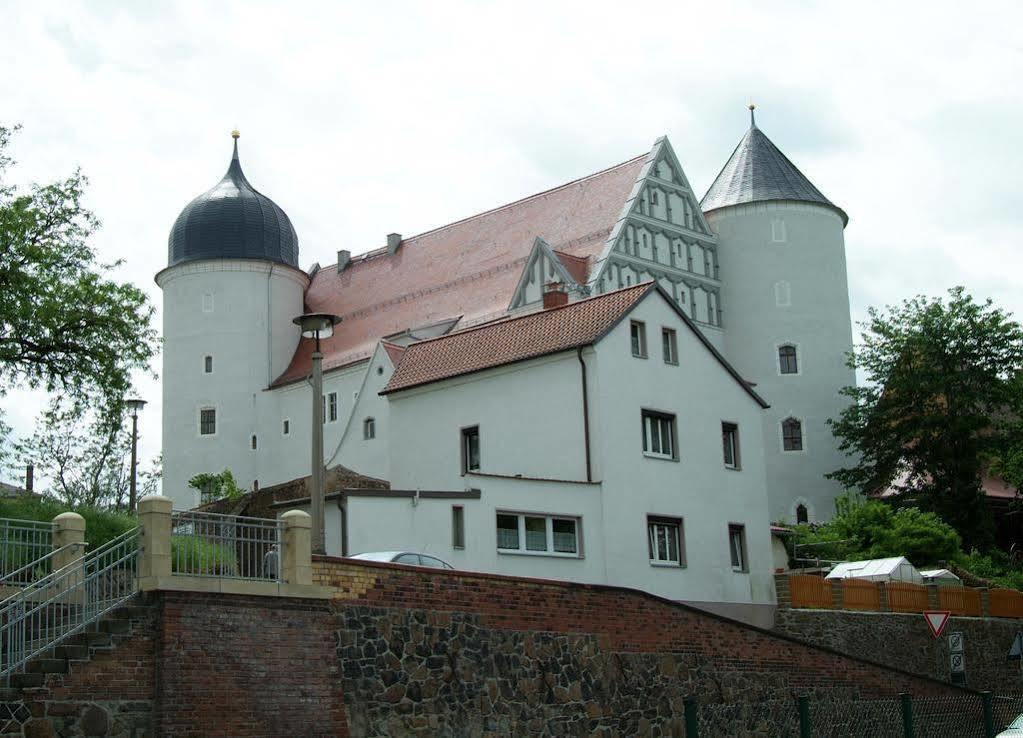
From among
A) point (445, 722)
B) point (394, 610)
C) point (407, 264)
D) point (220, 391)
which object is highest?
point (407, 264)

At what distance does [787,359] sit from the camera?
194 ft

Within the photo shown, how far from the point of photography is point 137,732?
52.9 feet

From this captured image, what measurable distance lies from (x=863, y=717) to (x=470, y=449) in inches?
557

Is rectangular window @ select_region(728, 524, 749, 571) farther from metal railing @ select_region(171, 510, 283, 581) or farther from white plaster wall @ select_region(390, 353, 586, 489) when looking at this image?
metal railing @ select_region(171, 510, 283, 581)

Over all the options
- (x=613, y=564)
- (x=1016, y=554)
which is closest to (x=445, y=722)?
(x=613, y=564)

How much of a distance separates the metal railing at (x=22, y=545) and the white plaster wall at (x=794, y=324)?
138 feet

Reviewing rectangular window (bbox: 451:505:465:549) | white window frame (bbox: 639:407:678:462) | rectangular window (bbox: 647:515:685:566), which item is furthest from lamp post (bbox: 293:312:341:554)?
white window frame (bbox: 639:407:678:462)

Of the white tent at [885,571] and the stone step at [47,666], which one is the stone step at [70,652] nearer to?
the stone step at [47,666]

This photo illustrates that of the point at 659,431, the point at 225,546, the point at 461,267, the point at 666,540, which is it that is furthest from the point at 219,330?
the point at 225,546

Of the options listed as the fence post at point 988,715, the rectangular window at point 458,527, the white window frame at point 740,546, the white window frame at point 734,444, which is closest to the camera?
the fence post at point 988,715

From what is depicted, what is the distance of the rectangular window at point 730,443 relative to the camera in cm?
3600

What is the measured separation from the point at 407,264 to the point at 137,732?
52.0 metres

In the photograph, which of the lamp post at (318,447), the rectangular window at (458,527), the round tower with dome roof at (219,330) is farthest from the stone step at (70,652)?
the round tower with dome roof at (219,330)

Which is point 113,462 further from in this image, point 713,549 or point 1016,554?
point 1016,554
